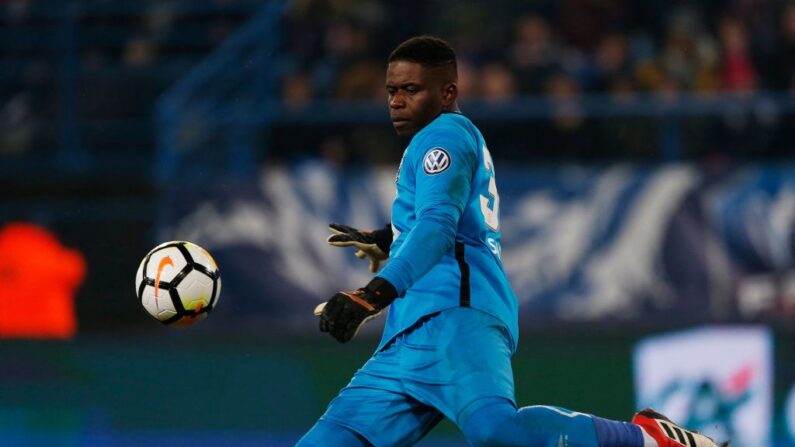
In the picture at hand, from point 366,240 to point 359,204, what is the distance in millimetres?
5273

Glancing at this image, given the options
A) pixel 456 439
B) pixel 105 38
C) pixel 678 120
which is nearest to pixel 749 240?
pixel 678 120

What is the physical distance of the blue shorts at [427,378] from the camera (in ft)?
13.3

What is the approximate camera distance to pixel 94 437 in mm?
7402

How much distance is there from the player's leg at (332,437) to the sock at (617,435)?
0.76 metres

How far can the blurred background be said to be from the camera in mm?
7344

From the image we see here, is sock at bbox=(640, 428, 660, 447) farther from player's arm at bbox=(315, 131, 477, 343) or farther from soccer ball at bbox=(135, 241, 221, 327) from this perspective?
soccer ball at bbox=(135, 241, 221, 327)

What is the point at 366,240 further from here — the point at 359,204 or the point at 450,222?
the point at 359,204

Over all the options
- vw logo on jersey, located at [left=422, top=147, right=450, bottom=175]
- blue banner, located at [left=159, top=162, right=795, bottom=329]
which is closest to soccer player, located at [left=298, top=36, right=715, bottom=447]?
vw logo on jersey, located at [left=422, top=147, right=450, bottom=175]

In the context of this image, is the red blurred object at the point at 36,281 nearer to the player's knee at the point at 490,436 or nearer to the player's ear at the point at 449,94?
the player's ear at the point at 449,94

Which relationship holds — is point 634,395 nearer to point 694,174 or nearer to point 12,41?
point 694,174

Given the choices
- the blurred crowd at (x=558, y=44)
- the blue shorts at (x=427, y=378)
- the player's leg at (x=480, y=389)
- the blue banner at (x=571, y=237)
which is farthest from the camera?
the blurred crowd at (x=558, y=44)

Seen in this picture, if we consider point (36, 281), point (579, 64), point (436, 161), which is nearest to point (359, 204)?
point (579, 64)

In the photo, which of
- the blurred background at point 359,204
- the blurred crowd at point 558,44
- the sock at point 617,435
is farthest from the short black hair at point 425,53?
the blurred crowd at point 558,44

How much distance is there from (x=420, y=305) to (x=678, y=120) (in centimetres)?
635
